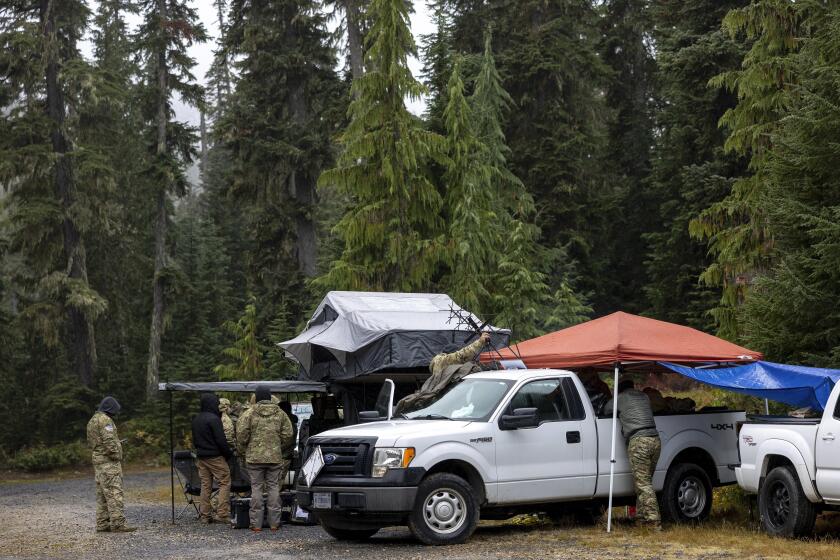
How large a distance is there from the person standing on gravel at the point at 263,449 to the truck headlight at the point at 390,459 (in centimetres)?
335

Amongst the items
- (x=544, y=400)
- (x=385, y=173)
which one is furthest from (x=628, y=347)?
(x=385, y=173)

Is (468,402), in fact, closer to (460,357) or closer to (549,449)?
(549,449)

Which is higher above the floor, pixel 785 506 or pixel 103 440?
pixel 103 440

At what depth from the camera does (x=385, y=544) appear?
12508 millimetres

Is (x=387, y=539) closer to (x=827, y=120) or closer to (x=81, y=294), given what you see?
(x=827, y=120)

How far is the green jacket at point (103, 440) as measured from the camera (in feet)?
49.7

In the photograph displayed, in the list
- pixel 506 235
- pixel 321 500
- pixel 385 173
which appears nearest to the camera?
pixel 321 500

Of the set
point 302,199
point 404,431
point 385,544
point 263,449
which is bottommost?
point 385,544

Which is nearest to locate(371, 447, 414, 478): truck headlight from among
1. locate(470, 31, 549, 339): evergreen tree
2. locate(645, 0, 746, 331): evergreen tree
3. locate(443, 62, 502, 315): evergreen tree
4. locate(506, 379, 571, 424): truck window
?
locate(506, 379, 571, 424): truck window

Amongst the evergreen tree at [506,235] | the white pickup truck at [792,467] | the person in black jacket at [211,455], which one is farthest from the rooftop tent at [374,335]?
the evergreen tree at [506,235]

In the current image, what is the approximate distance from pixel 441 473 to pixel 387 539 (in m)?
1.46

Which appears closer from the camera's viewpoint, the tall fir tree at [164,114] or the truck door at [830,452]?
the truck door at [830,452]

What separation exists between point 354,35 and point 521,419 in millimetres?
27173

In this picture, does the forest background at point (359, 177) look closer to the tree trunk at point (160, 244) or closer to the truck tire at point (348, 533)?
the tree trunk at point (160, 244)
